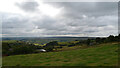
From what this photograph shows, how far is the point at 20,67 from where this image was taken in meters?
12.3

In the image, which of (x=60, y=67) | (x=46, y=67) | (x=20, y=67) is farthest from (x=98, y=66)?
(x=20, y=67)

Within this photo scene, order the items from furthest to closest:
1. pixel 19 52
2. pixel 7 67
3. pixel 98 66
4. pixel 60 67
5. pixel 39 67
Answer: pixel 19 52 < pixel 7 67 < pixel 39 67 < pixel 60 67 < pixel 98 66

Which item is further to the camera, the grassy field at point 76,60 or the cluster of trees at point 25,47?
the cluster of trees at point 25,47

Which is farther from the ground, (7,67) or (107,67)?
(107,67)

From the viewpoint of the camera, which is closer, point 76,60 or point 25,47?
point 76,60

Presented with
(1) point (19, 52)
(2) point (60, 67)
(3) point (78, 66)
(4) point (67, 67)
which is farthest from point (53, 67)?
(1) point (19, 52)

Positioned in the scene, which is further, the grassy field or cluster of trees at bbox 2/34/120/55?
cluster of trees at bbox 2/34/120/55

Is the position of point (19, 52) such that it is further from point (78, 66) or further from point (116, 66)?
point (116, 66)

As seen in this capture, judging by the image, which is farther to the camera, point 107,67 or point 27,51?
point 27,51

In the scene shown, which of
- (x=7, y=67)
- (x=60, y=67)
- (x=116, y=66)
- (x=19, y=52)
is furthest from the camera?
(x=19, y=52)

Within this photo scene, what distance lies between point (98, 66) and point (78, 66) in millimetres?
2259

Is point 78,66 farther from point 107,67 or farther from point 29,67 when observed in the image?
point 29,67

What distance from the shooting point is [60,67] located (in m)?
11.1

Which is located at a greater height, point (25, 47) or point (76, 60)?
point (76, 60)
